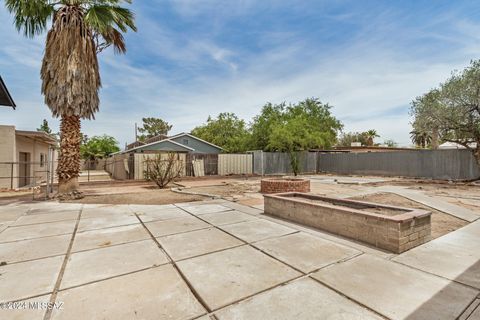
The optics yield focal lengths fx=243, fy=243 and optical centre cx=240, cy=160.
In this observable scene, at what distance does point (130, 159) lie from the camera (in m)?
15.6

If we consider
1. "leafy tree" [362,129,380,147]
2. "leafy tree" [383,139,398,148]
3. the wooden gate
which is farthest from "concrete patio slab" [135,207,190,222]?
"leafy tree" [383,139,398,148]

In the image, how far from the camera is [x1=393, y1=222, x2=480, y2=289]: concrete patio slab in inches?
108

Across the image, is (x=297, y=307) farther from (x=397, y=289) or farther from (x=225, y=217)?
(x=225, y=217)

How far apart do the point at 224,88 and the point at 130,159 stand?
9.31 m

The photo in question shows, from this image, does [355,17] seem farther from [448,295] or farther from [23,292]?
[23,292]

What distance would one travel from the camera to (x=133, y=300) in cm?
224

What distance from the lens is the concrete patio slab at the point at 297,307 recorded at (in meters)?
2.00

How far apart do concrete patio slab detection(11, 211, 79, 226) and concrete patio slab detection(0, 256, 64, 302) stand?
2683 mm

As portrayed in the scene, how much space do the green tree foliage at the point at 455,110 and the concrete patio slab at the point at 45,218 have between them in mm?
17200

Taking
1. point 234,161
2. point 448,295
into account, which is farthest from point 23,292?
point 234,161

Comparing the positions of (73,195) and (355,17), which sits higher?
(355,17)

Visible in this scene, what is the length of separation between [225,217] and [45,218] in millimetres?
4126

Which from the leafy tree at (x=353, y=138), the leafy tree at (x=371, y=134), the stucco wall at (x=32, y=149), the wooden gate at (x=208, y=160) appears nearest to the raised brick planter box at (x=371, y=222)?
the wooden gate at (x=208, y=160)

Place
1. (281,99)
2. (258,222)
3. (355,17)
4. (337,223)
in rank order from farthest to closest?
1. (281,99)
2. (355,17)
3. (258,222)
4. (337,223)
